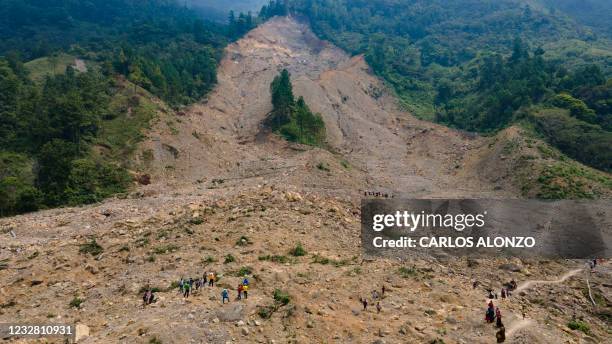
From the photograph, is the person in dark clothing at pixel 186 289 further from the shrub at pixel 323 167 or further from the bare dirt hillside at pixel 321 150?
the shrub at pixel 323 167

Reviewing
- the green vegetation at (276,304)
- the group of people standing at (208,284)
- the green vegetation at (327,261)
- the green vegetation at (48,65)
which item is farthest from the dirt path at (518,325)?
the green vegetation at (48,65)

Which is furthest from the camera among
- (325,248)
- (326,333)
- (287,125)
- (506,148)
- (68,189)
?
(287,125)

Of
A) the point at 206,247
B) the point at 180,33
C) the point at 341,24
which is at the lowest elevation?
the point at 206,247

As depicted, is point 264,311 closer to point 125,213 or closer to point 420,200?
point 125,213

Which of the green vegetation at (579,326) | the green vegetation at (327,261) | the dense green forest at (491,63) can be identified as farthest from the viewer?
the dense green forest at (491,63)

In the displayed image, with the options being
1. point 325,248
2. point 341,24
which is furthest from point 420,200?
point 341,24

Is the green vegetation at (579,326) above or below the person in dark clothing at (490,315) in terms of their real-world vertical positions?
below
